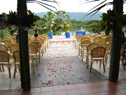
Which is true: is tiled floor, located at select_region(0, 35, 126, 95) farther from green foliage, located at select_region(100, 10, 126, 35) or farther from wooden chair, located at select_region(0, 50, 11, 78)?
green foliage, located at select_region(100, 10, 126, 35)

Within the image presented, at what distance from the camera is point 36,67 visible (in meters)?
5.52

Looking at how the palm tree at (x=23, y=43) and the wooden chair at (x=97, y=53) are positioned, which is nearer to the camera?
the palm tree at (x=23, y=43)

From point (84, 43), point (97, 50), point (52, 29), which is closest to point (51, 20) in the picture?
point (52, 29)

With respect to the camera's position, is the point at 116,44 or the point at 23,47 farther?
the point at 116,44

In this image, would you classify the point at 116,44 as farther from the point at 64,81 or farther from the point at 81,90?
the point at 64,81

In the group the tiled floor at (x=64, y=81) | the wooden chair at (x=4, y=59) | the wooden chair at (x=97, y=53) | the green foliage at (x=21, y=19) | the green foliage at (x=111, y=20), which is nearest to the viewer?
the green foliage at (x=21, y=19)

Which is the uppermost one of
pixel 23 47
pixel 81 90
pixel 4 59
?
pixel 23 47

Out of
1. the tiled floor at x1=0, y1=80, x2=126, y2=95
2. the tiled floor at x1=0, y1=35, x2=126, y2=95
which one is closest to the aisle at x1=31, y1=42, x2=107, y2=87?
the tiled floor at x1=0, y1=35, x2=126, y2=95

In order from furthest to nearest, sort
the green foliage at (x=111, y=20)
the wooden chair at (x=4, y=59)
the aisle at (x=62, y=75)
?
1. the wooden chair at (x=4, y=59)
2. the aisle at (x=62, y=75)
3. the green foliage at (x=111, y=20)

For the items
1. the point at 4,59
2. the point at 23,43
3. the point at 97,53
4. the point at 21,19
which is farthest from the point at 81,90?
the point at 4,59

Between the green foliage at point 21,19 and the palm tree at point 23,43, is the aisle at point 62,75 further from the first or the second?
the green foliage at point 21,19

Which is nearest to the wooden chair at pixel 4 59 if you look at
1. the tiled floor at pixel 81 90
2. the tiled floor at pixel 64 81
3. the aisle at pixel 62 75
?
the tiled floor at pixel 64 81

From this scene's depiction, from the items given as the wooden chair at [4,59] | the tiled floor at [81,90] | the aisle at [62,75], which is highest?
the wooden chair at [4,59]

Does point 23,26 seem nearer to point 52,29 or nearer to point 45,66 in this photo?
point 45,66
